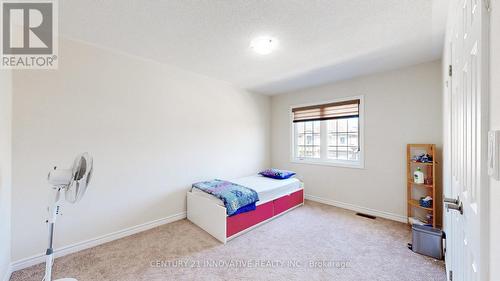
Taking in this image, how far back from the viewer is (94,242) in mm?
2383

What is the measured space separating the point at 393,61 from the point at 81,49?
13.1 ft

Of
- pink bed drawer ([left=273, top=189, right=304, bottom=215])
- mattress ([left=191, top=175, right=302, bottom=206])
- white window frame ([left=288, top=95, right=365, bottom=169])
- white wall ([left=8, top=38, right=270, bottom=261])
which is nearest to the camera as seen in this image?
white wall ([left=8, top=38, right=270, bottom=261])

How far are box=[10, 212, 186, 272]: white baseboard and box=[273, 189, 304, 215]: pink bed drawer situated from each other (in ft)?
4.89

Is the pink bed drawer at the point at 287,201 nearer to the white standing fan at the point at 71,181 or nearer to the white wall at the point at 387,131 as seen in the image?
the white wall at the point at 387,131

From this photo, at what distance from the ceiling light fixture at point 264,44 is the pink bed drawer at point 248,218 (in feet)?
6.91

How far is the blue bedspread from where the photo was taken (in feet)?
8.42

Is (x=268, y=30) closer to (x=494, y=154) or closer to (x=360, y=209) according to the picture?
(x=494, y=154)

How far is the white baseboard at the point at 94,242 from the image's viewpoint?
200cm

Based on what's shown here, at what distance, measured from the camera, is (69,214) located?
88.7 inches

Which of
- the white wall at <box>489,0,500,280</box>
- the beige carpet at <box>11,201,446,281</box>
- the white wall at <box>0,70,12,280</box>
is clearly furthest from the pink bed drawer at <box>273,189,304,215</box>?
the white wall at <box>0,70,12,280</box>

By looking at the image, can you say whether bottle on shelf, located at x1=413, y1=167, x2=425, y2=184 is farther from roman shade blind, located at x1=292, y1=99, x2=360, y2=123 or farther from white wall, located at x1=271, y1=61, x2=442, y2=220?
roman shade blind, located at x1=292, y1=99, x2=360, y2=123

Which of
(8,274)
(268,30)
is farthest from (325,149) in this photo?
(8,274)

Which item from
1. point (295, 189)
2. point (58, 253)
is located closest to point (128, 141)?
point (58, 253)

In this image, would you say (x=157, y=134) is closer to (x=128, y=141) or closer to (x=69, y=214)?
(x=128, y=141)
